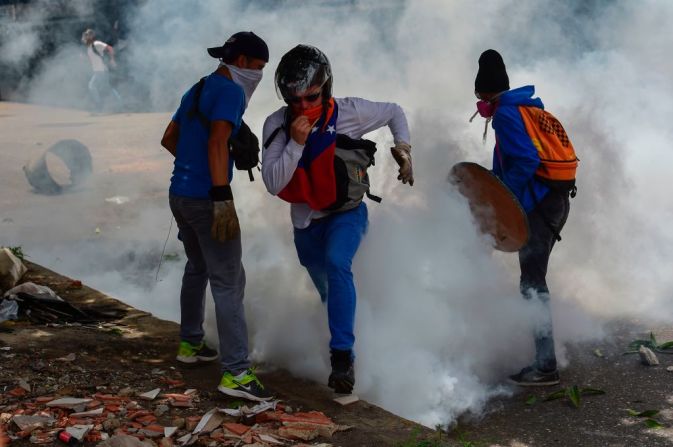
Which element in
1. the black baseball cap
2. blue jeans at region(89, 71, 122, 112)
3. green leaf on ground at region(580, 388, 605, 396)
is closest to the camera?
the black baseball cap

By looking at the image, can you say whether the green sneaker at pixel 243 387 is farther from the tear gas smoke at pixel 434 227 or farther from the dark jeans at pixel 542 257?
the dark jeans at pixel 542 257

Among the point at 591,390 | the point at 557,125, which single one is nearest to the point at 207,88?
the point at 557,125

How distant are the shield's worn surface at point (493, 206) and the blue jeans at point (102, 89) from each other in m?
13.9

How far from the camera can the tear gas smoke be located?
15.6ft

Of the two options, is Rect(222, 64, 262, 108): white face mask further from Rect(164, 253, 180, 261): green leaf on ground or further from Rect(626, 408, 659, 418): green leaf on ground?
Rect(164, 253, 180, 261): green leaf on ground

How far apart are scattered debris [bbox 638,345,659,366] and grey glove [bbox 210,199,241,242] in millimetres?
2417

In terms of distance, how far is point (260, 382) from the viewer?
454 cm

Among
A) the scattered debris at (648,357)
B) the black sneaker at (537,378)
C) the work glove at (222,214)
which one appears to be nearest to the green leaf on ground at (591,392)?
the black sneaker at (537,378)

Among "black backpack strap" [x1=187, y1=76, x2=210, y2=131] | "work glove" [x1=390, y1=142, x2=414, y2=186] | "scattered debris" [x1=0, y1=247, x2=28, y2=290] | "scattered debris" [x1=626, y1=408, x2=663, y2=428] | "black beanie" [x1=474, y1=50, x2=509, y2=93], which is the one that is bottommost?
"scattered debris" [x1=626, y1=408, x2=663, y2=428]

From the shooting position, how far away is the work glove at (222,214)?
13.4 feet

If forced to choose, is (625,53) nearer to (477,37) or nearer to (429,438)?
(477,37)

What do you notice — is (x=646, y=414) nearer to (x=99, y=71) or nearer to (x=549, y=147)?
(x=549, y=147)

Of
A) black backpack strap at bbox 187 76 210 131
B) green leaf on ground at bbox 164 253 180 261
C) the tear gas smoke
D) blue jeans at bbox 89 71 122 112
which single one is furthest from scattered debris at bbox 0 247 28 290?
blue jeans at bbox 89 71 122 112

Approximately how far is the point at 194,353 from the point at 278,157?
49.6 inches
